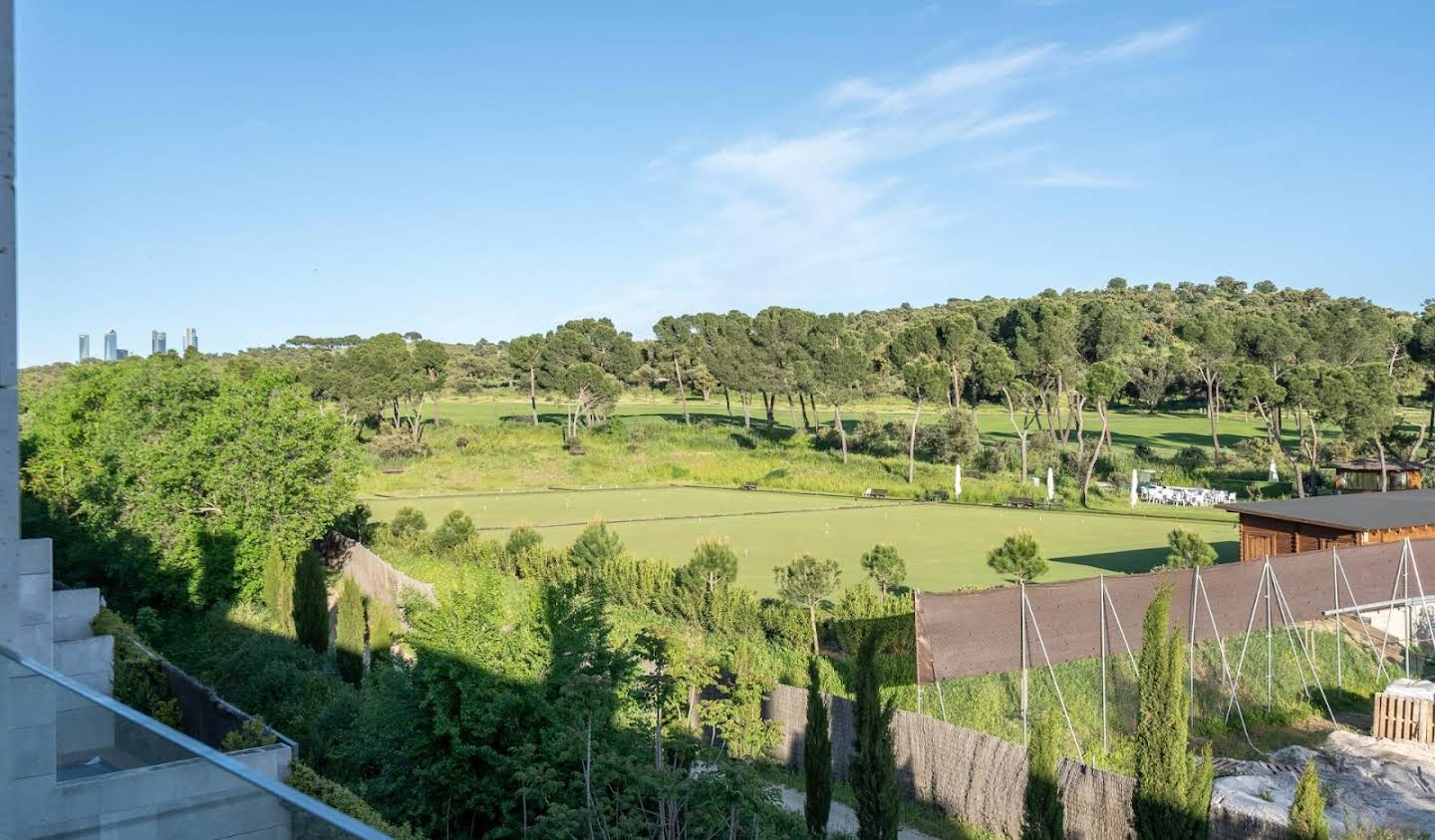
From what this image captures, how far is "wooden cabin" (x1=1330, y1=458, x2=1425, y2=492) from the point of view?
3266 centimetres

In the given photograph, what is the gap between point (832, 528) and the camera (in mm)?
33562

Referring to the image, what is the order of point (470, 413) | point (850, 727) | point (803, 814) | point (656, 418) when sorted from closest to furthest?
point (803, 814)
point (850, 727)
point (656, 418)
point (470, 413)

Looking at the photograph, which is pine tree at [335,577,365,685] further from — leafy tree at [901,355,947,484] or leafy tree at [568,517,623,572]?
leafy tree at [901,355,947,484]

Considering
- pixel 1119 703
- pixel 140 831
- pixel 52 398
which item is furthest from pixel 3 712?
pixel 52 398

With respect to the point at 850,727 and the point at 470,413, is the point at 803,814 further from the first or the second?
the point at 470,413

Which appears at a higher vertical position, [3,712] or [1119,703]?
[3,712]

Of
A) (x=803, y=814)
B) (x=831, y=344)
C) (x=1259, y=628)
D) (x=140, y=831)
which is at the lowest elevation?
(x=803, y=814)

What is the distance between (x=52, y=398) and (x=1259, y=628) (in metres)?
34.6

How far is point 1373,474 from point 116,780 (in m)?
39.4

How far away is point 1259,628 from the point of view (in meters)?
15.7

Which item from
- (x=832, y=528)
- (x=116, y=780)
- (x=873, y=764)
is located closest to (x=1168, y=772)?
(x=873, y=764)

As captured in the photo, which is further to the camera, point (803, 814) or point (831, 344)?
point (831, 344)

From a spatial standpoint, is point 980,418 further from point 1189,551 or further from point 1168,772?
point 1168,772

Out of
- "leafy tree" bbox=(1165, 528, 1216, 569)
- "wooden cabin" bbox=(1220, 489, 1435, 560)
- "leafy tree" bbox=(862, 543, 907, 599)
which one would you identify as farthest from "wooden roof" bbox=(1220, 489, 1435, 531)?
"leafy tree" bbox=(862, 543, 907, 599)
